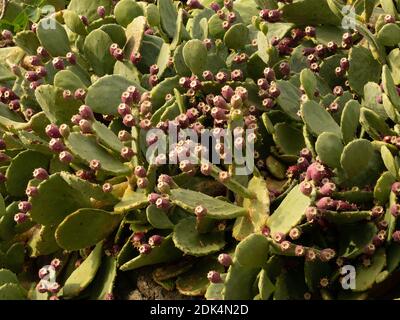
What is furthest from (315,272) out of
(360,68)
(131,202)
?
(360,68)

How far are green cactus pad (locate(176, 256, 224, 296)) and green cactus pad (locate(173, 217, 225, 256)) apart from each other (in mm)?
52

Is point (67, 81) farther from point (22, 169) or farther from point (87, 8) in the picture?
point (87, 8)

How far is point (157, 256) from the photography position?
1.94 metres

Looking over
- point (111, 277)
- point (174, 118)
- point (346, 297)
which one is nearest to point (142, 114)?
point (174, 118)

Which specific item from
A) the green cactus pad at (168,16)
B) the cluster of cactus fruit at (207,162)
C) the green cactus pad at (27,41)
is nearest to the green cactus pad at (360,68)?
the cluster of cactus fruit at (207,162)

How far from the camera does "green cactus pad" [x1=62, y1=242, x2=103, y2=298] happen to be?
1977 mm

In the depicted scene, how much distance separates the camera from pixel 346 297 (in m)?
1.79

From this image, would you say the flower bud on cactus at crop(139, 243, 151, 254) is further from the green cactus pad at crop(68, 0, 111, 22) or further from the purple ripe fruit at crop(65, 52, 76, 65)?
the green cactus pad at crop(68, 0, 111, 22)

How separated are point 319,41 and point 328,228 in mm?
723

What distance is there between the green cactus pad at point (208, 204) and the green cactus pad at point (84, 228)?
0.83ft

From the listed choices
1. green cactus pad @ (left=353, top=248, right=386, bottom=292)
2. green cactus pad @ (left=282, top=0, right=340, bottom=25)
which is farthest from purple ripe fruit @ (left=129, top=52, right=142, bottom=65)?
green cactus pad @ (left=353, top=248, right=386, bottom=292)

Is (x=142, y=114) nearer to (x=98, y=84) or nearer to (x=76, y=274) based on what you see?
(x=98, y=84)

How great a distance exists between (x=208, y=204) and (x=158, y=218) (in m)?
0.14

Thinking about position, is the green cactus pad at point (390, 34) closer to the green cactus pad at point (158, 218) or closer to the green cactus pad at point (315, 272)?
the green cactus pad at point (315, 272)
